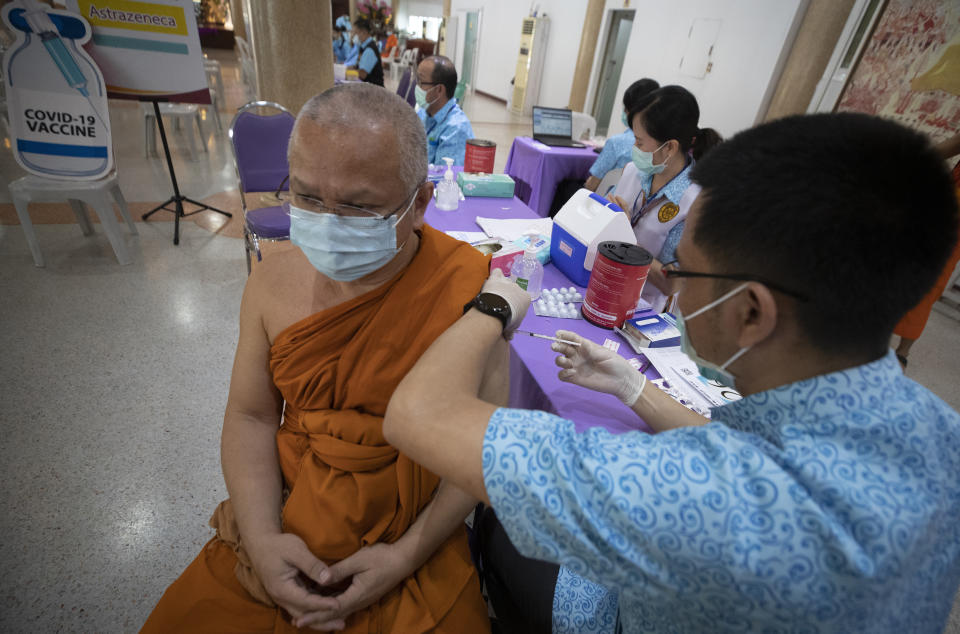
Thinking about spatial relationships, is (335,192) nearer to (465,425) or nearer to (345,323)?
(345,323)

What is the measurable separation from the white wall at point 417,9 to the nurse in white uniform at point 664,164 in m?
24.2

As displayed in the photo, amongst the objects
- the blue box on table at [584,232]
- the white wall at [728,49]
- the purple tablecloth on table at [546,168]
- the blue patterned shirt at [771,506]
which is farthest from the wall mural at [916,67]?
the blue patterned shirt at [771,506]

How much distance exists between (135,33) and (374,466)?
388 cm

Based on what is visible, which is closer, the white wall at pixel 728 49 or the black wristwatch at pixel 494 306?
the black wristwatch at pixel 494 306

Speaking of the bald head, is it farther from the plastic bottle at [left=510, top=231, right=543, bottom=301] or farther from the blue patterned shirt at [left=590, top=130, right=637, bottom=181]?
the blue patterned shirt at [left=590, top=130, right=637, bottom=181]

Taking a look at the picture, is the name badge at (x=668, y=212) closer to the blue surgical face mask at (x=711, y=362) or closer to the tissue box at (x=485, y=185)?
the tissue box at (x=485, y=185)

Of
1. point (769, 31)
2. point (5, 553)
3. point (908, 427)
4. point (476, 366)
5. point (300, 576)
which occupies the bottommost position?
point (5, 553)

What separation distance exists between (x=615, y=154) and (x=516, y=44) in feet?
35.6

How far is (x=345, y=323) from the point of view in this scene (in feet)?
3.41

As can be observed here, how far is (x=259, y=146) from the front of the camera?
119 inches

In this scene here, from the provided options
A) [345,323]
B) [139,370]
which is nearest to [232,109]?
[139,370]

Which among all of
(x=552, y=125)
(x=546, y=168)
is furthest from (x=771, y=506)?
(x=552, y=125)

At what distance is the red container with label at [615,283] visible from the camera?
1.43 m

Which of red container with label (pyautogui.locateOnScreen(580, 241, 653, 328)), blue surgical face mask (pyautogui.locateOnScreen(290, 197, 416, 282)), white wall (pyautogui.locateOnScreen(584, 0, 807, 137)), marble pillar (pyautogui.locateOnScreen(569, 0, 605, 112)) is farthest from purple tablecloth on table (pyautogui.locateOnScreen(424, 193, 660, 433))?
marble pillar (pyautogui.locateOnScreen(569, 0, 605, 112))
